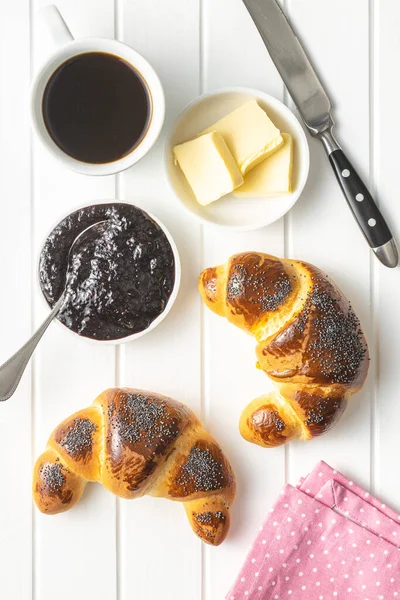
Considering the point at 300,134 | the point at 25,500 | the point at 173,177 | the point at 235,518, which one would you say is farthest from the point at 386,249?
the point at 25,500

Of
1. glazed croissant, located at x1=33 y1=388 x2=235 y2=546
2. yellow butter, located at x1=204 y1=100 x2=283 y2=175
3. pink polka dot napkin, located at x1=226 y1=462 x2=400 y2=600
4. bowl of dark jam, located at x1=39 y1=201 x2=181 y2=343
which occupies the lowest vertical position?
pink polka dot napkin, located at x1=226 y1=462 x2=400 y2=600

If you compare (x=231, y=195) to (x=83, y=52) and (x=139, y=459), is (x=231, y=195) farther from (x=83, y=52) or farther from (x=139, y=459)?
(x=139, y=459)

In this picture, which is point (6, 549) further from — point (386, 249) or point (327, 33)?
point (327, 33)

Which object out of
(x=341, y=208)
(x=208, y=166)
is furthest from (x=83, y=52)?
(x=341, y=208)

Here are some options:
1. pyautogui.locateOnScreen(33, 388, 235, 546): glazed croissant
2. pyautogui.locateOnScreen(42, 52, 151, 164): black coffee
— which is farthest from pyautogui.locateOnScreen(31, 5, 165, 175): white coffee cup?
pyautogui.locateOnScreen(33, 388, 235, 546): glazed croissant

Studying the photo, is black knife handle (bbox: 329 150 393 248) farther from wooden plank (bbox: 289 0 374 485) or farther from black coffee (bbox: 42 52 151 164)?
black coffee (bbox: 42 52 151 164)

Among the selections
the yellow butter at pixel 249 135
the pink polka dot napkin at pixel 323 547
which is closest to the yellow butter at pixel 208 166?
the yellow butter at pixel 249 135
